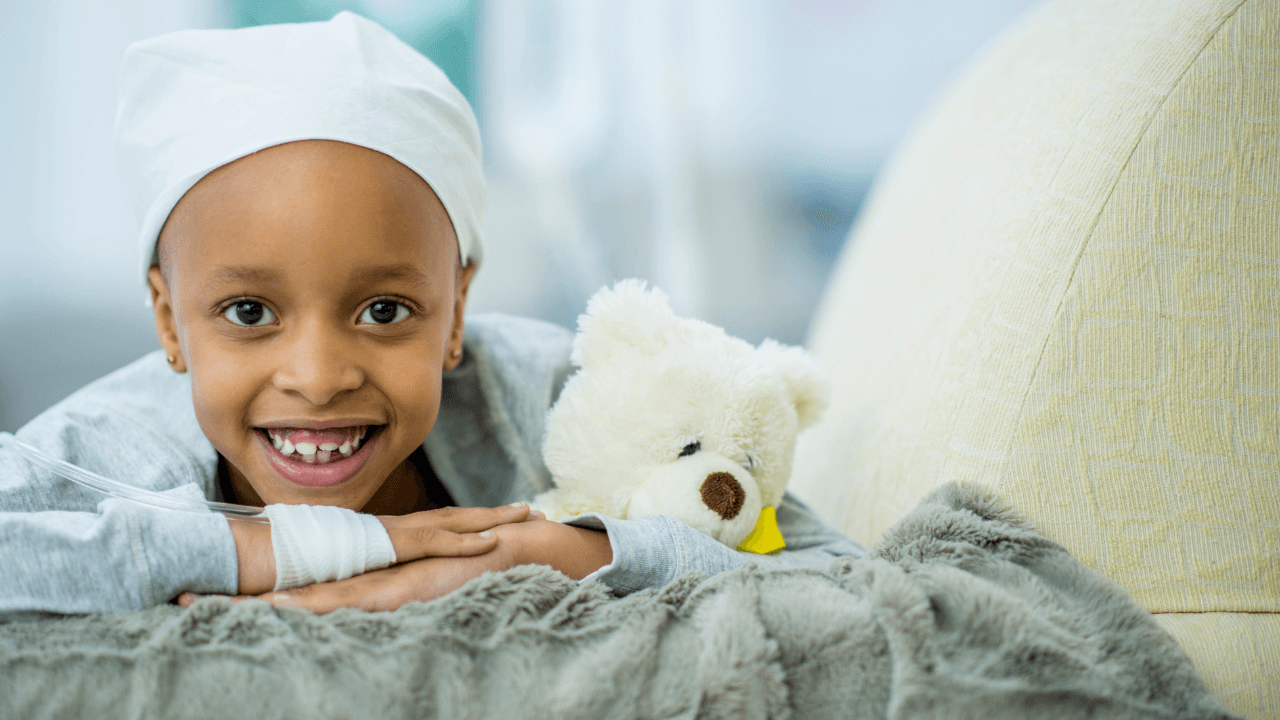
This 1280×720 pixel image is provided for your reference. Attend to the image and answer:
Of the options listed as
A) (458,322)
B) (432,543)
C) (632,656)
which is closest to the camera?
(632,656)

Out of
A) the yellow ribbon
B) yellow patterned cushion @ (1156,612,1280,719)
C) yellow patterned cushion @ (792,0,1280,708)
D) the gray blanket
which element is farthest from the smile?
yellow patterned cushion @ (1156,612,1280,719)

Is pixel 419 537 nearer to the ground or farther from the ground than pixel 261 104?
nearer to the ground

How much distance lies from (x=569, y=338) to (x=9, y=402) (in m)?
0.91

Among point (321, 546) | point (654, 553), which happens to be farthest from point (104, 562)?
point (654, 553)

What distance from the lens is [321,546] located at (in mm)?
483

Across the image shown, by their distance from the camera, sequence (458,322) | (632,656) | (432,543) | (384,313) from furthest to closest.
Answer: (458,322) < (384,313) < (432,543) < (632,656)

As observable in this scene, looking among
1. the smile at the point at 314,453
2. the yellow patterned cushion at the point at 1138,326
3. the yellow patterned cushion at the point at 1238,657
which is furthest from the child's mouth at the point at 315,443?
the yellow patterned cushion at the point at 1238,657

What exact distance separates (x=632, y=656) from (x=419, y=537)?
0.62 ft

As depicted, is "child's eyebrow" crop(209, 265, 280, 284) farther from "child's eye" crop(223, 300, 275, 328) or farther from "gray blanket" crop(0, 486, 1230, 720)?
"gray blanket" crop(0, 486, 1230, 720)

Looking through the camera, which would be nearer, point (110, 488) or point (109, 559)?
point (109, 559)

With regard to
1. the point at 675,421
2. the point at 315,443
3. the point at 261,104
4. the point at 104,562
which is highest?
the point at 261,104

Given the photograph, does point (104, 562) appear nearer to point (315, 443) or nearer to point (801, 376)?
point (315, 443)

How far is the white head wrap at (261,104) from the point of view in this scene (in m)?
0.59

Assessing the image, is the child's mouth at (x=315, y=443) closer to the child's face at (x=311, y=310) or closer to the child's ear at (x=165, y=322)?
the child's face at (x=311, y=310)
